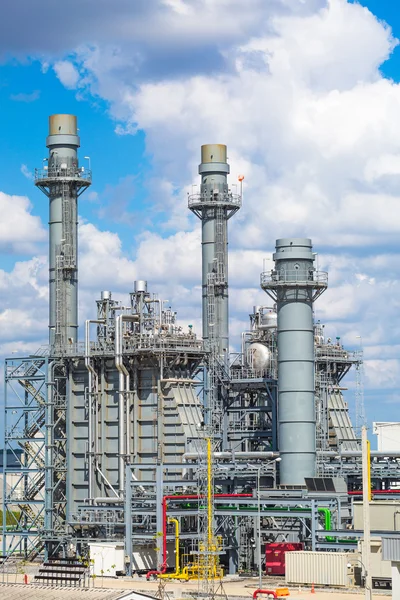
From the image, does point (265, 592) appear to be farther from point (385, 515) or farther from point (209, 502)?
point (209, 502)

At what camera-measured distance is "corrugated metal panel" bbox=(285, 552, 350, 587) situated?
259ft

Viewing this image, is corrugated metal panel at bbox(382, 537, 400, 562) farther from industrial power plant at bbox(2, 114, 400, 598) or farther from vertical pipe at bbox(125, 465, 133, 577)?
vertical pipe at bbox(125, 465, 133, 577)

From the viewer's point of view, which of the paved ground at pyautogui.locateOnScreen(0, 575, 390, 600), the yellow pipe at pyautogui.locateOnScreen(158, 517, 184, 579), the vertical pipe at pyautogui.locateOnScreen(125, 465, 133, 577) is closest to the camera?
the paved ground at pyautogui.locateOnScreen(0, 575, 390, 600)

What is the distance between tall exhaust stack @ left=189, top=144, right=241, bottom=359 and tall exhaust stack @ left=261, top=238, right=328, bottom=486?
12.9m

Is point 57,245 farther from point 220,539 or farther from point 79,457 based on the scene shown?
point 220,539

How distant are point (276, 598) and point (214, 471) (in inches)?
783

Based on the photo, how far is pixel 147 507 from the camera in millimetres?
91625

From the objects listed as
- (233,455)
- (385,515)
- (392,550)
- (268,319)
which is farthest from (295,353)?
(392,550)

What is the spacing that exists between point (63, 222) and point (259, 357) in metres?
17.8

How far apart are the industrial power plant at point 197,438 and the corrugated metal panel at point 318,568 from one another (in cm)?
8

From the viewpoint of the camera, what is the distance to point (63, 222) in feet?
342

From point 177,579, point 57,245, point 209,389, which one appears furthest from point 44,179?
point 177,579

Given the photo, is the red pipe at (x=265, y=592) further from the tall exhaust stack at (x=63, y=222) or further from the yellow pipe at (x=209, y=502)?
the tall exhaust stack at (x=63, y=222)

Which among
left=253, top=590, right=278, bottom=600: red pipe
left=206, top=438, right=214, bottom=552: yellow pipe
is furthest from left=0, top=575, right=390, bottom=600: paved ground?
left=206, top=438, right=214, bottom=552: yellow pipe
